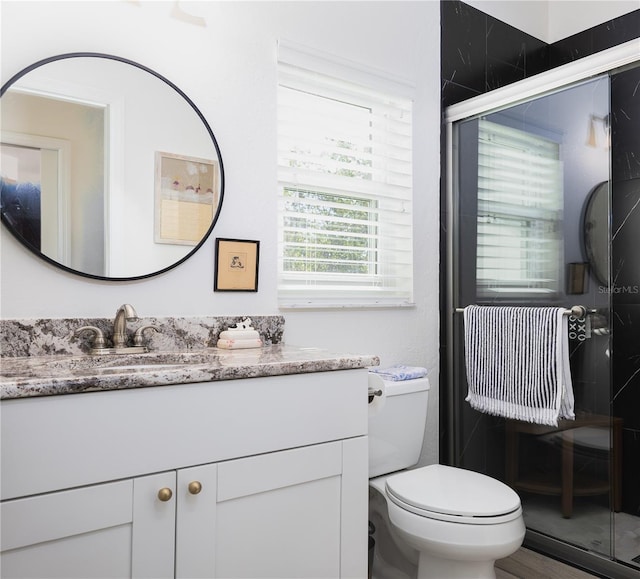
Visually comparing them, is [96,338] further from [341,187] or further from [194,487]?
[341,187]

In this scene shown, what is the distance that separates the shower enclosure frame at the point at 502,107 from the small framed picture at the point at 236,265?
3.28 ft

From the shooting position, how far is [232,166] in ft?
6.27

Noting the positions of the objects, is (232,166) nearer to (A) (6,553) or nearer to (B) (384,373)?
(B) (384,373)

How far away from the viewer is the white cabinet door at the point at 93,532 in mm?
1036

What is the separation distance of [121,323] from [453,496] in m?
1.14

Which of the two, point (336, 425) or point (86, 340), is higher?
point (86, 340)

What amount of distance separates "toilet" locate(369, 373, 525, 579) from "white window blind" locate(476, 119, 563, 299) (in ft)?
2.03

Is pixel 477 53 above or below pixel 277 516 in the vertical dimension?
above

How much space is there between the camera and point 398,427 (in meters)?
2.03

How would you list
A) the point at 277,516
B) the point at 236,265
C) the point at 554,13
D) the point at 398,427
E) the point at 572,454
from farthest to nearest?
the point at 554,13 → the point at 572,454 → the point at 398,427 → the point at 236,265 → the point at 277,516

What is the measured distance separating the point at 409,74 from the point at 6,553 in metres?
2.23

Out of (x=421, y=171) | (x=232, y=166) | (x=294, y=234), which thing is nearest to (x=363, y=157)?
(x=421, y=171)

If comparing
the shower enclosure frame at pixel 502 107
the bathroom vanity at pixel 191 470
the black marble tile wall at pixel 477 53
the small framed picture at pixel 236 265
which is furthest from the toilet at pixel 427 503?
the black marble tile wall at pixel 477 53

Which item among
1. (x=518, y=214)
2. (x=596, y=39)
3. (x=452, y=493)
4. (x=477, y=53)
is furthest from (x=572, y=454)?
(x=596, y=39)
